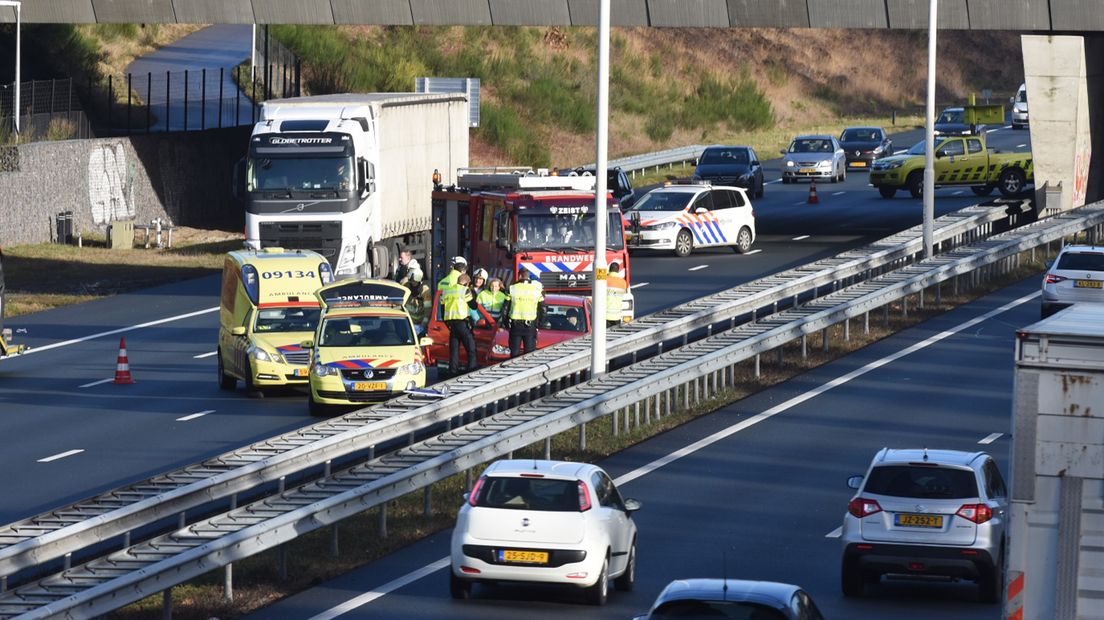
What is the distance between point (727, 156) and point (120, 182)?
62.1 ft

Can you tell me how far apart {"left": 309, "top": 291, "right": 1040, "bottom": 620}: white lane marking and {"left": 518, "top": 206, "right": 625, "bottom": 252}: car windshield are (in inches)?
223

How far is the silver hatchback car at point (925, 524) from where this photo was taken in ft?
57.0

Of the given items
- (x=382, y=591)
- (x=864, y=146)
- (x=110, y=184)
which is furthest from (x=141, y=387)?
(x=864, y=146)

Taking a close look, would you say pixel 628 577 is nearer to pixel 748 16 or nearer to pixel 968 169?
pixel 748 16

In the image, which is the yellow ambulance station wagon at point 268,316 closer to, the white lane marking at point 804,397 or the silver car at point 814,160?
the white lane marking at point 804,397

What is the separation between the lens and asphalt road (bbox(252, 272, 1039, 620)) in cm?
1766

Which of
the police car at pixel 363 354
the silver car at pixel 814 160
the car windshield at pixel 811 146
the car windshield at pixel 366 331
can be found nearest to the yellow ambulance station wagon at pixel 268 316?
the police car at pixel 363 354

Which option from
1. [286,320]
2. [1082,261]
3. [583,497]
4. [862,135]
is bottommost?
[583,497]

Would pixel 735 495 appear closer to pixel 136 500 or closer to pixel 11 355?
pixel 136 500

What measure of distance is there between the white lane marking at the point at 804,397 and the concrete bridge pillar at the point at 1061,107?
991cm

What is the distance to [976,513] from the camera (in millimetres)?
17359

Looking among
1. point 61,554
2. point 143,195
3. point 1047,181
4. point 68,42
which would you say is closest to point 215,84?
point 68,42

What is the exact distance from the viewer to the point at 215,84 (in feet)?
231

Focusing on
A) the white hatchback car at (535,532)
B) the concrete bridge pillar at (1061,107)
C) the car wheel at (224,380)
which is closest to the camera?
the white hatchback car at (535,532)
